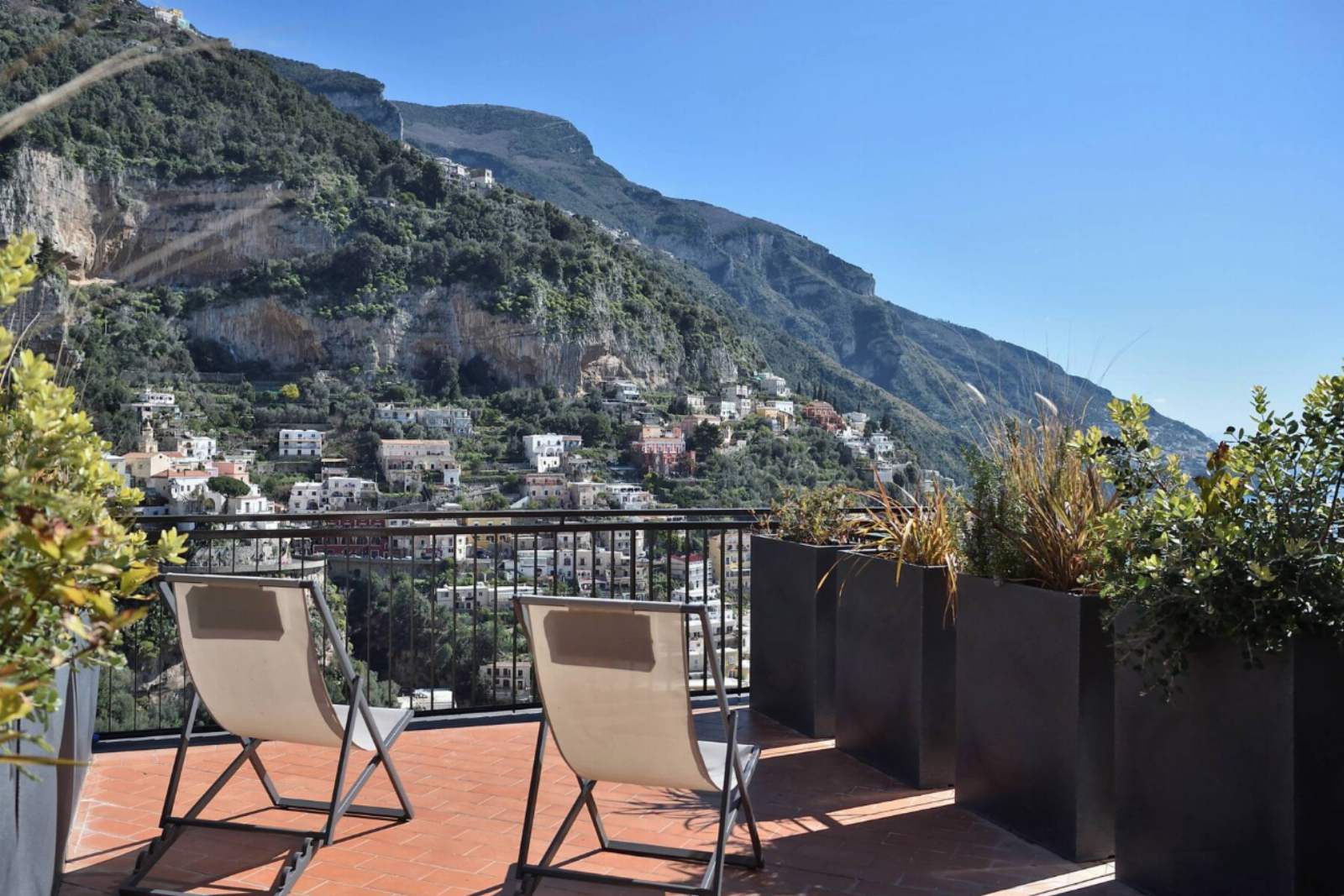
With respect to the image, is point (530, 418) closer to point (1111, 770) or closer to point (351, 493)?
point (351, 493)

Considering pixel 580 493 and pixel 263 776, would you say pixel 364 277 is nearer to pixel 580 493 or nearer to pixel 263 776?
pixel 580 493

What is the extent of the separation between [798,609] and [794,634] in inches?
5.1

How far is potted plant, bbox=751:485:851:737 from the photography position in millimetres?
4434

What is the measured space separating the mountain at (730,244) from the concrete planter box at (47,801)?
1090 inches

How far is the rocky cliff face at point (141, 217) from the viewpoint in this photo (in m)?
1.39

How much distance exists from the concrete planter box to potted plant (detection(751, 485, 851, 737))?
2.72 metres

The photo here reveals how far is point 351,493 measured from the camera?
97.0 ft

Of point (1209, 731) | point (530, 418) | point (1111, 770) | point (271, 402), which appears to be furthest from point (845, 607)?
point (530, 418)

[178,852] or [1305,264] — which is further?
[1305,264]

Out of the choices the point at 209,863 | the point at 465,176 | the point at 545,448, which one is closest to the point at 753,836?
the point at 209,863

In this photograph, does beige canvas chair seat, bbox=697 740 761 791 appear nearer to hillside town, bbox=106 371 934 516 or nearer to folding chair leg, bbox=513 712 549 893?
folding chair leg, bbox=513 712 549 893

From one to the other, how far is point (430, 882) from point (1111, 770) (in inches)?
79.6

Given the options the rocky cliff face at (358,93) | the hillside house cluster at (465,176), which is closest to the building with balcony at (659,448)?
the hillside house cluster at (465,176)

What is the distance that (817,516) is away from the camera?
15.1ft
